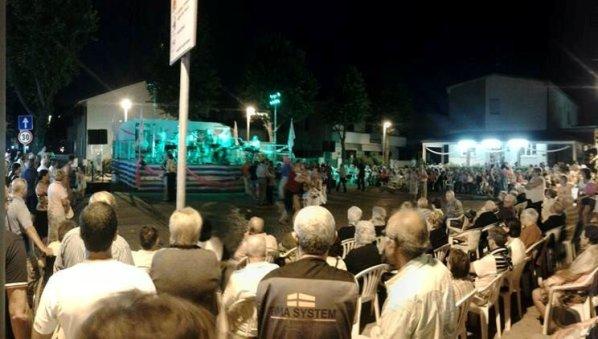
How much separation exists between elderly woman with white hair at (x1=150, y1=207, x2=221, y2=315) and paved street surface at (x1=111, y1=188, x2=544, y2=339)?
3.99 metres

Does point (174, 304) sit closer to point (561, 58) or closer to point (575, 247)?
point (575, 247)

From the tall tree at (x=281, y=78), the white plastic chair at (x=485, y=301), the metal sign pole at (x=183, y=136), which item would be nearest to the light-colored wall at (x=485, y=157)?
the tall tree at (x=281, y=78)

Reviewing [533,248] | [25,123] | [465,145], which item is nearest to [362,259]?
[533,248]

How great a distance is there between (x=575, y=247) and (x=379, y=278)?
515 cm

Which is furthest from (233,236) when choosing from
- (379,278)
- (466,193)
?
(466,193)

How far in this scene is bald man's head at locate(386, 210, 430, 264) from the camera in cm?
290

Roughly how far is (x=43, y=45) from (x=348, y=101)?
78.8ft

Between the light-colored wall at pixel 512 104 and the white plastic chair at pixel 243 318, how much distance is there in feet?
113

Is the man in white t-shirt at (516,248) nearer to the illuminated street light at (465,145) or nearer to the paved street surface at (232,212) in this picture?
the paved street surface at (232,212)

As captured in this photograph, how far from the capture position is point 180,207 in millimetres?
4031

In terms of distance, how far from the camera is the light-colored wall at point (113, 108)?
37281 millimetres

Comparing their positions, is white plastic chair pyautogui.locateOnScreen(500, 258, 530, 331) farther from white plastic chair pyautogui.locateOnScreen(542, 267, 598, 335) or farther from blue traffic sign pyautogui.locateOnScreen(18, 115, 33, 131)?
blue traffic sign pyautogui.locateOnScreen(18, 115, 33, 131)

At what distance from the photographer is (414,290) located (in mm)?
2721

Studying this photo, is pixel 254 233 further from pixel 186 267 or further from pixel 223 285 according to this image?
pixel 186 267
